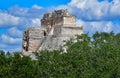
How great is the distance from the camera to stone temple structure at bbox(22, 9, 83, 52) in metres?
75.2

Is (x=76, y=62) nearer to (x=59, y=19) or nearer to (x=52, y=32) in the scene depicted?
(x=52, y=32)

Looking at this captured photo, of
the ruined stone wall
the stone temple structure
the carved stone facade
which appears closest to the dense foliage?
the stone temple structure

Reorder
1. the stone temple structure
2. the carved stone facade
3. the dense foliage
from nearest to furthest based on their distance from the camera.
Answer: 1. the dense foliage
2. the stone temple structure
3. the carved stone facade

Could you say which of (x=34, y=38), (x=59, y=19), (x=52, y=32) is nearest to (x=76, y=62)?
(x=52, y=32)

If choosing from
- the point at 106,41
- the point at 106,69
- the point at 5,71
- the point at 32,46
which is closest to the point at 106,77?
the point at 106,69

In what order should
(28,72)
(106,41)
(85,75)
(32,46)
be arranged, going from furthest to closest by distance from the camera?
(32,46)
(106,41)
(85,75)
(28,72)

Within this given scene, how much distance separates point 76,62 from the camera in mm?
53844

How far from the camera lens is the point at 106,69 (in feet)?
179

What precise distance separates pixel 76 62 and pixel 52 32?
77.1 feet

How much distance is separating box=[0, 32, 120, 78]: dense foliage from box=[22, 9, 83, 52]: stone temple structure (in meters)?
15.5

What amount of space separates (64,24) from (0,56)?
80.6 feet

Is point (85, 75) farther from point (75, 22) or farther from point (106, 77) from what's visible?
point (75, 22)

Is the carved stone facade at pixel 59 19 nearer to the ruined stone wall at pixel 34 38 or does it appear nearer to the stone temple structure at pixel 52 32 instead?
the stone temple structure at pixel 52 32

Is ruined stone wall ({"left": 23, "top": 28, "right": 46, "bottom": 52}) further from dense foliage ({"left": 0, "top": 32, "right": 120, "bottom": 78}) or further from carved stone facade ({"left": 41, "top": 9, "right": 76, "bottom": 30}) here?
dense foliage ({"left": 0, "top": 32, "right": 120, "bottom": 78})
